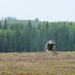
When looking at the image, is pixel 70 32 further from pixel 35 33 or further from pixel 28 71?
pixel 28 71

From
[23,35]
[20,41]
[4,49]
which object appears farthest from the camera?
[23,35]

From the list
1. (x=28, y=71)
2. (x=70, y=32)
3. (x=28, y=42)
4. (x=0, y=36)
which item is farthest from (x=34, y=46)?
(x=28, y=71)

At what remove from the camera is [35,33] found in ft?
448

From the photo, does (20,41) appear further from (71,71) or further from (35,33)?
(71,71)

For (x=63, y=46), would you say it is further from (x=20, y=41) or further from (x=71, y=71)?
(x=71, y=71)

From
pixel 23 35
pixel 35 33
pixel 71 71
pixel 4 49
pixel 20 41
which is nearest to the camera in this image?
pixel 71 71

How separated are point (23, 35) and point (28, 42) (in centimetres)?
667

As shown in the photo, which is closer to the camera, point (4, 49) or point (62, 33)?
point (4, 49)

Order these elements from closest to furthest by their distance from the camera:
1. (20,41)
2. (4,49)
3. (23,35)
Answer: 1. (4,49)
2. (20,41)
3. (23,35)

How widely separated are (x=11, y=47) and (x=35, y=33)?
85.3ft

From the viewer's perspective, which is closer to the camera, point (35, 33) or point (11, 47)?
point (11, 47)

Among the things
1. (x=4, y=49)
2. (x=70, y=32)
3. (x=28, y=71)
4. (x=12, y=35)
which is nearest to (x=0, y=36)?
(x=12, y=35)

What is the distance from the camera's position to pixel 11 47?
111625 mm

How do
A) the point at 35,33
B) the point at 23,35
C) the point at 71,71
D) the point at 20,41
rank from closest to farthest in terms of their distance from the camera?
the point at 71,71, the point at 20,41, the point at 23,35, the point at 35,33
